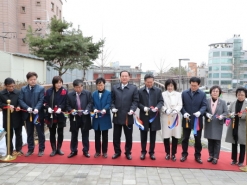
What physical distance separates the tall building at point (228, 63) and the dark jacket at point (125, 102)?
50155 millimetres

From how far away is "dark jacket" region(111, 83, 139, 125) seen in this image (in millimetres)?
4695

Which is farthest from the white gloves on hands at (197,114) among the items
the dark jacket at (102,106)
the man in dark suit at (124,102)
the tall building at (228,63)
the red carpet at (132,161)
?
the tall building at (228,63)

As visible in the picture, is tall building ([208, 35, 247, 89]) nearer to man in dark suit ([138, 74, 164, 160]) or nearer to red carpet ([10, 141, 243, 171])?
red carpet ([10, 141, 243, 171])

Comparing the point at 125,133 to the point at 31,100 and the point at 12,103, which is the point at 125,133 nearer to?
the point at 31,100

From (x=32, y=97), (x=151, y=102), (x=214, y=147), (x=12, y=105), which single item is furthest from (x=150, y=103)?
(x=12, y=105)

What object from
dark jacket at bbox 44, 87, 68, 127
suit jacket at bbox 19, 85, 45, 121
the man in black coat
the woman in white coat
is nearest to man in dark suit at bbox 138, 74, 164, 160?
the woman in white coat

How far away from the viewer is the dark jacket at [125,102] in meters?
4.70

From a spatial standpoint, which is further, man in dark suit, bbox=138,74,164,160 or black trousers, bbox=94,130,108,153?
black trousers, bbox=94,130,108,153

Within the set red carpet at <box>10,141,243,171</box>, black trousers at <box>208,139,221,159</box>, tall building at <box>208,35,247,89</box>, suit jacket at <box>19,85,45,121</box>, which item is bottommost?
red carpet at <box>10,141,243,171</box>

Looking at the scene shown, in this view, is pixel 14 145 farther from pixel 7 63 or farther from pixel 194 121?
pixel 7 63

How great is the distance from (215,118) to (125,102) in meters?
1.68

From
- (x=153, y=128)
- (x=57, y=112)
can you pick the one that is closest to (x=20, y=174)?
(x=57, y=112)

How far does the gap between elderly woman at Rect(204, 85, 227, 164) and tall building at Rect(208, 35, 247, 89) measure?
49.5 m

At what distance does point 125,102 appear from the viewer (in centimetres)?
469
